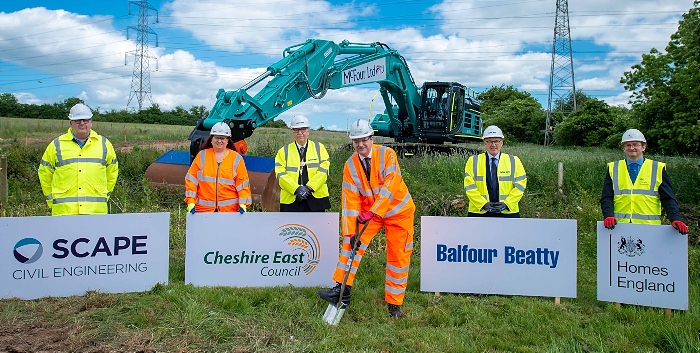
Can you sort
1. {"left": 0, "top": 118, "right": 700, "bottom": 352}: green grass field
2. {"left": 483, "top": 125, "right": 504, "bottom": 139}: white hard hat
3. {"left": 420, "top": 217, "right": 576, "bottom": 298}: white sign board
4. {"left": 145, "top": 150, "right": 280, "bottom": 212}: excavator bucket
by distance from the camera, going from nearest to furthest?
{"left": 0, "top": 118, "right": 700, "bottom": 352}: green grass field → {"left": 420, "top": 217, "right": 576, "bottom": 298}: white sign board → {"left": 483, "top": 125, "right": 504, "bottom": 139}: white hard hat → {"left": 145, "top": 150, "right": 280, "bottom": 212}: excavator bucket

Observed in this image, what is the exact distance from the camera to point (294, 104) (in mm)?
9375

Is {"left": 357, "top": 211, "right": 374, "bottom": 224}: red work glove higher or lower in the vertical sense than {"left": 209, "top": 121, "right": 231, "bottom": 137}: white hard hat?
lower

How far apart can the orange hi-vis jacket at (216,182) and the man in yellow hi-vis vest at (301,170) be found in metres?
0.43

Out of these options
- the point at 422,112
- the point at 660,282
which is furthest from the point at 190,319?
the point at 422,112

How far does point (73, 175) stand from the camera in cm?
532

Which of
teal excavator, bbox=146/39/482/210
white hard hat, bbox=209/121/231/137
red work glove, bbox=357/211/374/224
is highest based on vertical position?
teal excavator, bbox=146/39/482/210

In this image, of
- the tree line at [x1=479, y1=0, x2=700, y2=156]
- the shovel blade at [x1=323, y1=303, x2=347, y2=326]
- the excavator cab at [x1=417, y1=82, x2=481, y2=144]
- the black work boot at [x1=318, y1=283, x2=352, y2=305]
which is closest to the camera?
the shovel blade at [x1=323, y1=303, x2=347, y2=326]

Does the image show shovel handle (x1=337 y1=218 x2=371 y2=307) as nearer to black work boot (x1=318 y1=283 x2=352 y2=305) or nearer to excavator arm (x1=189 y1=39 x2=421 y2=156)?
black work boot (x1=318 y1=283 x2=352 y2=305)

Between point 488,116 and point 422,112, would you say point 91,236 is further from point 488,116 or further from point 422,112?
point 488,116

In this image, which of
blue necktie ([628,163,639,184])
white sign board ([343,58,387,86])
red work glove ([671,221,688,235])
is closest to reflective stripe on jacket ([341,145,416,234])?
blue necktie ([628,163,639,184])

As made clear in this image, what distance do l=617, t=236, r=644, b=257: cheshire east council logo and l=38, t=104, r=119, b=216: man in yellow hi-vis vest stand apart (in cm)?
546

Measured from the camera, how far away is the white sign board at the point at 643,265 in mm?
5094

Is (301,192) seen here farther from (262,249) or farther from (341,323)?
(341,323)

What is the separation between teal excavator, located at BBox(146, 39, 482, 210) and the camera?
8.40 meters
